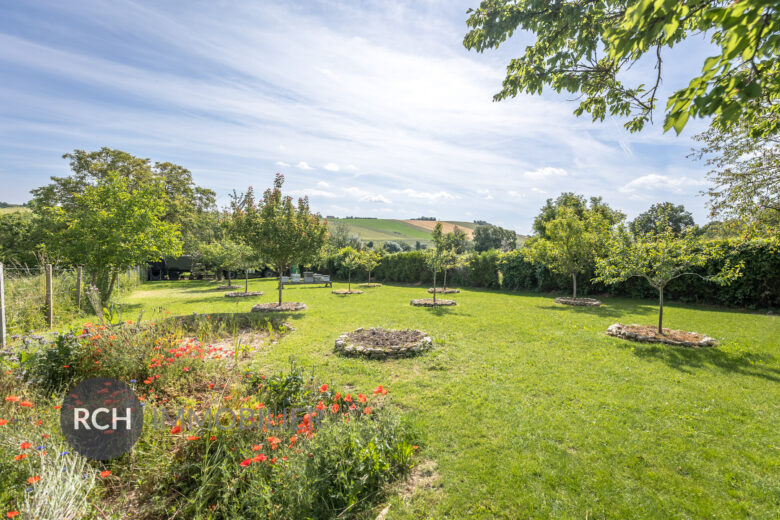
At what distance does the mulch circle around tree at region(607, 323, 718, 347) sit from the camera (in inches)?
268

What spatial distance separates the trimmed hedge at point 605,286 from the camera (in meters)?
11.1

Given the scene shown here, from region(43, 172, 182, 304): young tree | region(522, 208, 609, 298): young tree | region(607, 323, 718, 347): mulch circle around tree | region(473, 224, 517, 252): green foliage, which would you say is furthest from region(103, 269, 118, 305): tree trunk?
region(473, 224, 517, 252): green foliage

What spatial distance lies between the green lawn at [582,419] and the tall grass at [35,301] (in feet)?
21.9

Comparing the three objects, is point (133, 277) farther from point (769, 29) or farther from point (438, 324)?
point (769, 29)

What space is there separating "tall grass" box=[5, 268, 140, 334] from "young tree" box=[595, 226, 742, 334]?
14.4 metres

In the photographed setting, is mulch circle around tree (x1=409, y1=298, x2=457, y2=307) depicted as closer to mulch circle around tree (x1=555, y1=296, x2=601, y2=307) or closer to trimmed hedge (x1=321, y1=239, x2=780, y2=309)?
trimmed hedge (x1=321, y1=239, x2=780, y2=309)

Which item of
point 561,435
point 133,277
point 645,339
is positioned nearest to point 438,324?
point 645,339

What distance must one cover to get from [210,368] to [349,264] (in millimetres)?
16486

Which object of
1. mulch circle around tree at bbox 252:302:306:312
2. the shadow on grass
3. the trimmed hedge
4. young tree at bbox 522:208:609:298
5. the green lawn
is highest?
young tree at bbox 522:208:609:298

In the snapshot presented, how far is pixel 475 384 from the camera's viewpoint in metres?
5.04

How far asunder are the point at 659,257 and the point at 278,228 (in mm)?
11105

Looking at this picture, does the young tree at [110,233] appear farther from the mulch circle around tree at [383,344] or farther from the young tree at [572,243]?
the young tree at [572,243]

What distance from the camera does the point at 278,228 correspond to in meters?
11.2

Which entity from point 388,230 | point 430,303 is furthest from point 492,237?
point 430,303
